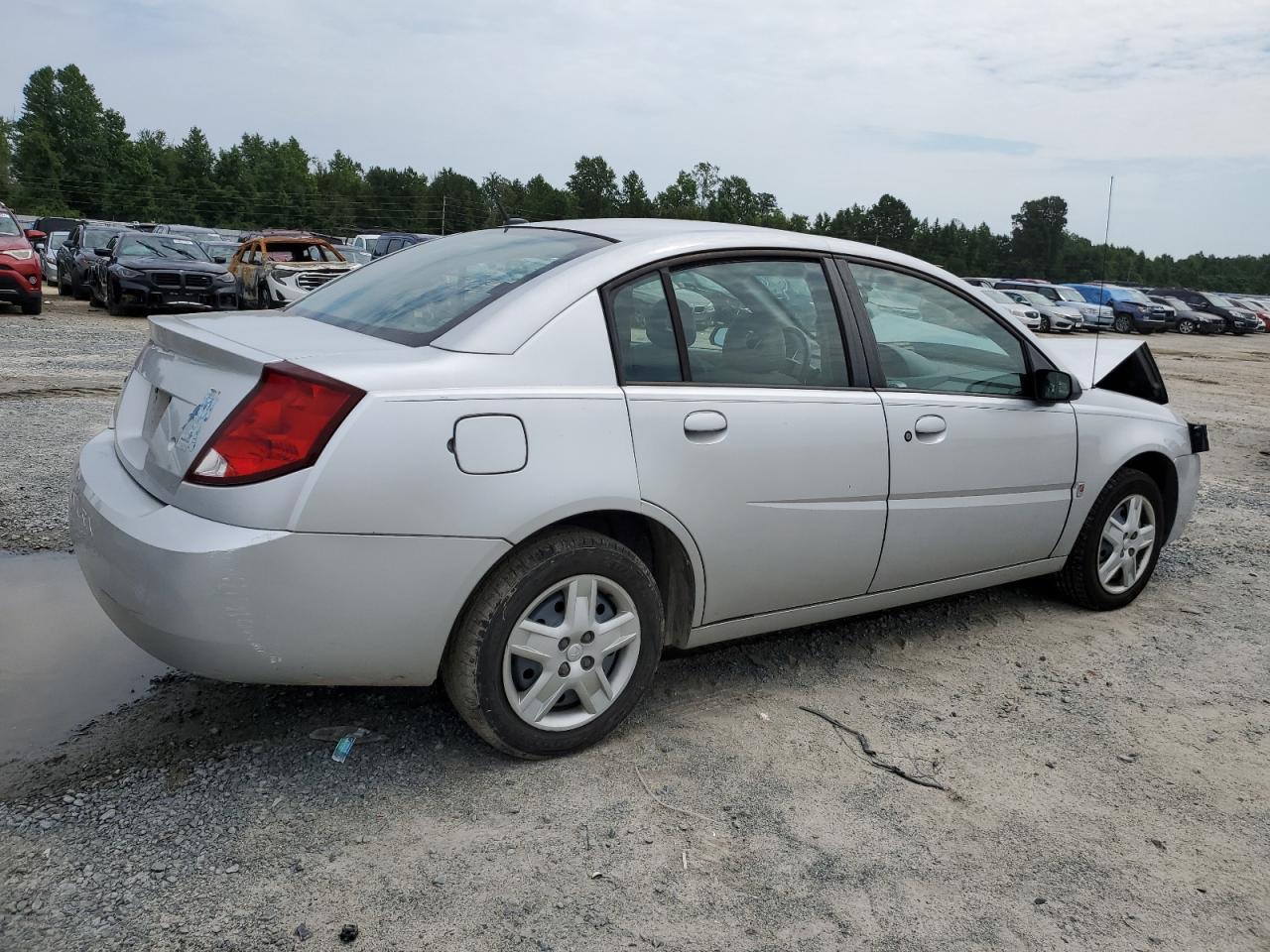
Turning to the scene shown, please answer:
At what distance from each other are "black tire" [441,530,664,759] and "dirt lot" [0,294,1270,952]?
110mm

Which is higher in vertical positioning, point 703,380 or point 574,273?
point 574,273

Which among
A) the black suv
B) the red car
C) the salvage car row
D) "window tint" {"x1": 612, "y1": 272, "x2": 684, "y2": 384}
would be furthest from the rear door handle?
the black suv

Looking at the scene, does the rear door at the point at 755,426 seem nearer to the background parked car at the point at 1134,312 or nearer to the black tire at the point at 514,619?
the black tire at the point at 514,619

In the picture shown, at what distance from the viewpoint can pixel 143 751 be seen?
319 cm

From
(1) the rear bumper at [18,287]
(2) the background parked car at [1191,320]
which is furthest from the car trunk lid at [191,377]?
(2) the background parked car at [1191,320]

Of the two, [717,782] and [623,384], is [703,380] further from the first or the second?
[717,782]

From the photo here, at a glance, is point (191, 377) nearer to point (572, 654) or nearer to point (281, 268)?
point (572, 654)

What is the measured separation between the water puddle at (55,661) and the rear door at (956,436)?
267cm

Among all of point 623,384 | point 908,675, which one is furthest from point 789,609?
point 623,384

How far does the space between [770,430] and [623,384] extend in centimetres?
55

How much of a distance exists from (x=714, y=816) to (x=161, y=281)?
17.5 m

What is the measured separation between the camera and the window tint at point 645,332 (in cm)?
327

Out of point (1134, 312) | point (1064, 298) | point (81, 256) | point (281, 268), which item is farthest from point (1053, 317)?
point (81, 256)

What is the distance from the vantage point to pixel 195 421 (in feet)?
9.59
